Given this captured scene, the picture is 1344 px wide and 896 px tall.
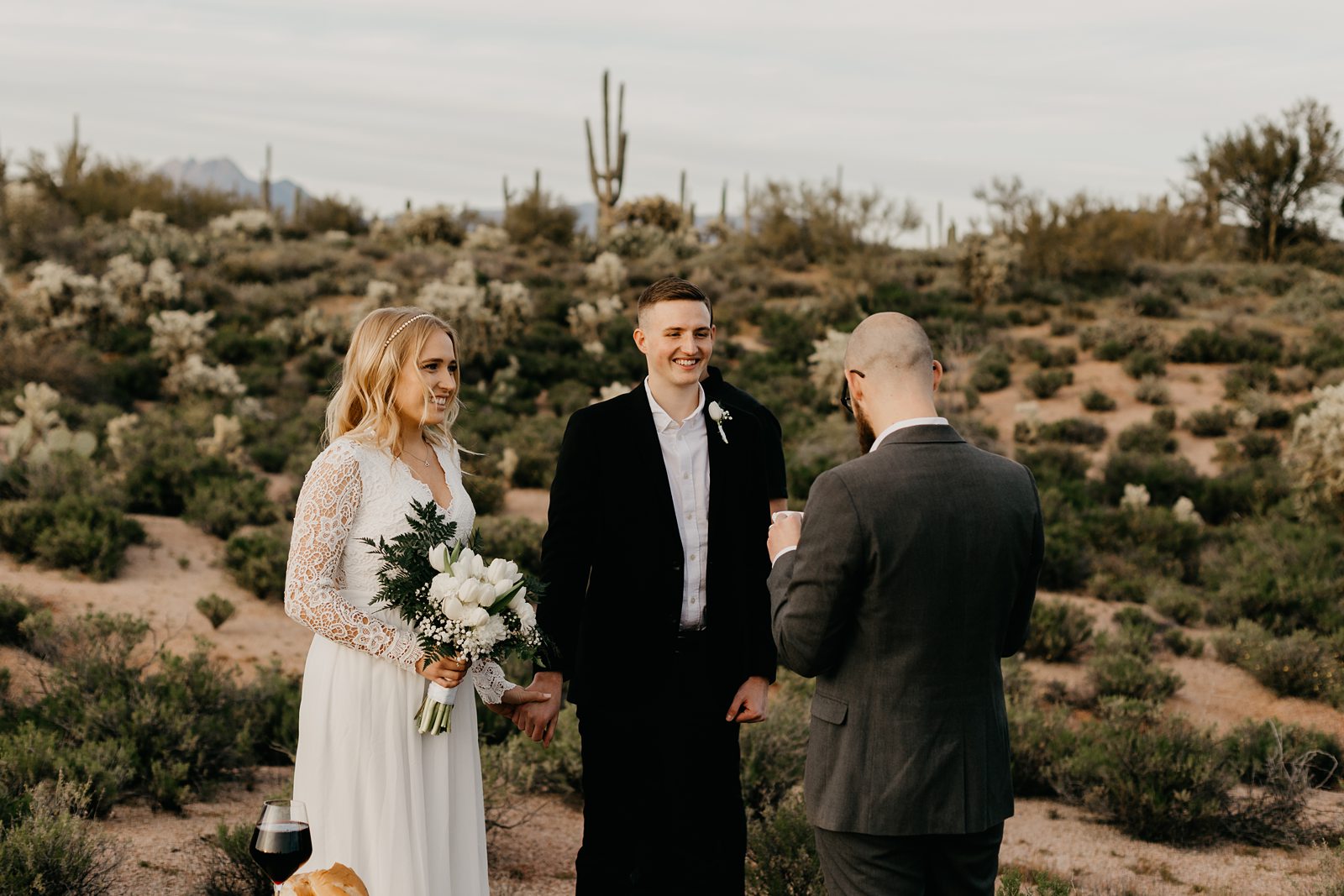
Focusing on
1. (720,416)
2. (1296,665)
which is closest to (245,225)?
(1296,665)

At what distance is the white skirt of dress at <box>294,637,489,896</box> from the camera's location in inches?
131

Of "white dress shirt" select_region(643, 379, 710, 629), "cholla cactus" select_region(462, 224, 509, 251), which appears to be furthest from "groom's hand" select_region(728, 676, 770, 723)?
"cholla cactus" select_region(462, 224, 509, 251)

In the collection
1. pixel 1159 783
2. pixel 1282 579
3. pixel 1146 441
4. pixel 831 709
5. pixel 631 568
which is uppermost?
pixel 631 568

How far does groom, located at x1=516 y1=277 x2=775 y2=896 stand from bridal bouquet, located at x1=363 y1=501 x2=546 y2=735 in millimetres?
566

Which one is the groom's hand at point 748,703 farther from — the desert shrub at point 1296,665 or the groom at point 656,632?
the desert shrub at point 1296,665

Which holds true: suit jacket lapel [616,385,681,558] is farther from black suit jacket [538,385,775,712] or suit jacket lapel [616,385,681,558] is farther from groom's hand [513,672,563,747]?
groom's hand [513,672,563,747]

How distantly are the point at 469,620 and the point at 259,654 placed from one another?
22.2 ft

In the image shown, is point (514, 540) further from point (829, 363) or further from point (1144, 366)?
point (1144, 366)

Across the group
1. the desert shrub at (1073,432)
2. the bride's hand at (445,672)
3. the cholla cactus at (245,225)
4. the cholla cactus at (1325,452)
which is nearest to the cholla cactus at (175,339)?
the cholla cactus at (245,225)

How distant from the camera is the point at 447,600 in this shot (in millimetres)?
3076

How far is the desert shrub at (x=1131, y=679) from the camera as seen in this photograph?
359 inches

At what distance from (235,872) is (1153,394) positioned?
62.5 ft

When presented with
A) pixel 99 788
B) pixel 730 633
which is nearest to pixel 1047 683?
pixel 730 633

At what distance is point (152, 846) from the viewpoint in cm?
543
